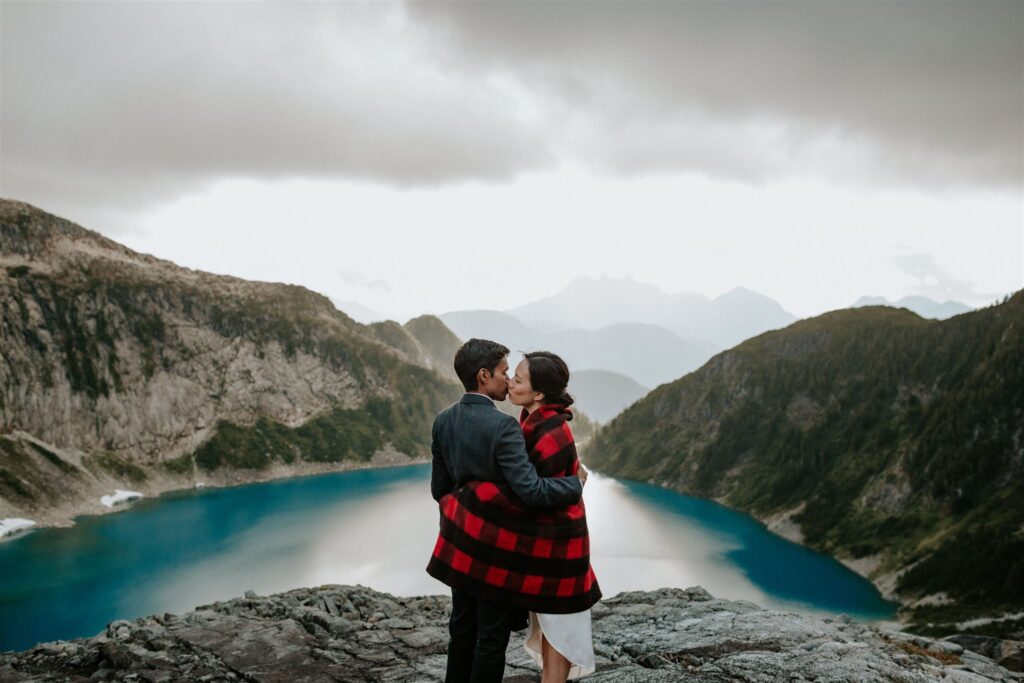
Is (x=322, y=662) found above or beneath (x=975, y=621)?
above

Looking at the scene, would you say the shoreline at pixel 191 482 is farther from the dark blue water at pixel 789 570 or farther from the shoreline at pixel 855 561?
the shoreline at pixel 855 561

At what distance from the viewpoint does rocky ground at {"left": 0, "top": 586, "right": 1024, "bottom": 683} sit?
456 inches

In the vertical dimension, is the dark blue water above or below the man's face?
below

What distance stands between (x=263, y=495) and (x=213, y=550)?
48389 millimetres

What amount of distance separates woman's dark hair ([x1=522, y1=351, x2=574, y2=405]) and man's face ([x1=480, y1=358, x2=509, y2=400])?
0.35 metres

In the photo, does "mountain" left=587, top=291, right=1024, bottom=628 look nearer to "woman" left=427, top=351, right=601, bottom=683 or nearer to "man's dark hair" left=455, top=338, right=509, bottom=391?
"woman" left=427, top=351, right=601, bottom=683

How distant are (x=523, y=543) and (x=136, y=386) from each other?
567 ft

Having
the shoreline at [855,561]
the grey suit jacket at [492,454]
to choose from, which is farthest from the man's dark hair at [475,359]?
the shoreline at [855,561]

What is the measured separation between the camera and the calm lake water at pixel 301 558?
67538 millimetres

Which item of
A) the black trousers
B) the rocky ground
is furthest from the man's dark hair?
the rocky ground

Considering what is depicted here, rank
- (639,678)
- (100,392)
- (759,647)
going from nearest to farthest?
(639,678) < (759,647) < (100,392)

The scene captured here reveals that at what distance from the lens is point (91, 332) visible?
14888cm

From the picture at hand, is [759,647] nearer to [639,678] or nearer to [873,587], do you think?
[639,678]

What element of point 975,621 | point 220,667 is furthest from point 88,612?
point 975,621
